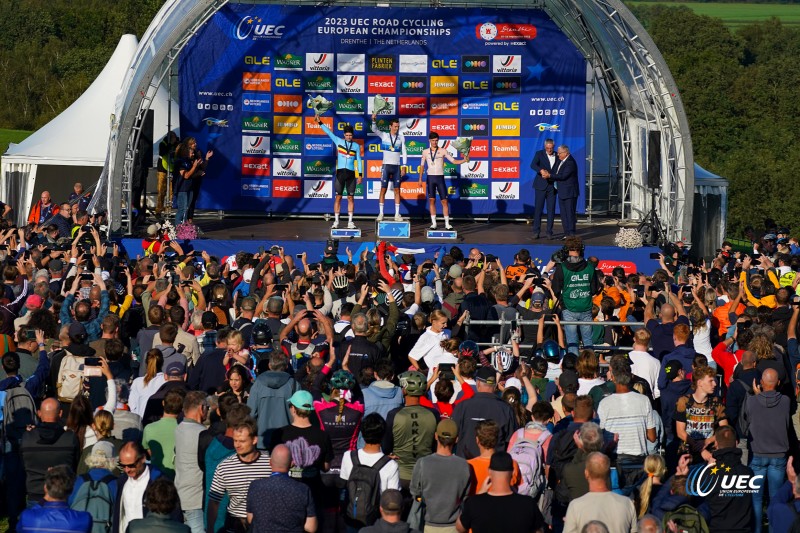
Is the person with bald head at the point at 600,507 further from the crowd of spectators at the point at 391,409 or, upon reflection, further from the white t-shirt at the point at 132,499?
the white t-shirt at the point at 132,499

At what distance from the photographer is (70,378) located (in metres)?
10.1

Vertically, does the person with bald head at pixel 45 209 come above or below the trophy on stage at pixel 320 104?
below

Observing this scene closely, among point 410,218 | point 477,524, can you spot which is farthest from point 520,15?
point 477,524

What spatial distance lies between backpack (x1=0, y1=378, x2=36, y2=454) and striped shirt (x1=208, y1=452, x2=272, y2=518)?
7.03 feet

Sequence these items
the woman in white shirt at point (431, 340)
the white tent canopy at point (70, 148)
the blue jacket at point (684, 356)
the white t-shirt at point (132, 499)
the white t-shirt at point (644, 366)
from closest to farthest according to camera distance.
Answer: the white t-shirt at point (132, 499) < the white t-shirt at point (644, 366) < the blue jacket at point (684, 356) < the woman in white shirt at point (431, 340) < the white tent canopy at point (70, 148)

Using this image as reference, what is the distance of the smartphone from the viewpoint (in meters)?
9.82

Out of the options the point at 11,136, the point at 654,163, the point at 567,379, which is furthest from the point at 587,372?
the point at 11,136

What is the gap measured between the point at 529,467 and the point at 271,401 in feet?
6.15

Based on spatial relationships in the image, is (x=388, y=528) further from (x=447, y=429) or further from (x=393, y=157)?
(x=393, y=157)

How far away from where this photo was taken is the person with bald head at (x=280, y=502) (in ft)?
24.4

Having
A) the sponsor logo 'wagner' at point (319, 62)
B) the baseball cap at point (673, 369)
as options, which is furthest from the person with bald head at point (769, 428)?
the sponsor logo 'wagner' at point (319, 62)

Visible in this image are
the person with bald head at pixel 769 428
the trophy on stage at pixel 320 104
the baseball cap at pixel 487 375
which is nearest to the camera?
the baseball cap at pixel 487 375

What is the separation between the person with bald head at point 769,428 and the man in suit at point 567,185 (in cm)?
969

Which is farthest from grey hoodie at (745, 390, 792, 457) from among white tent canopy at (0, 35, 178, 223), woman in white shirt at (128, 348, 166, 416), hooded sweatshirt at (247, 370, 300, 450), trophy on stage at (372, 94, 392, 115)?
white tent canopy at (0, 35, 178, 223)
